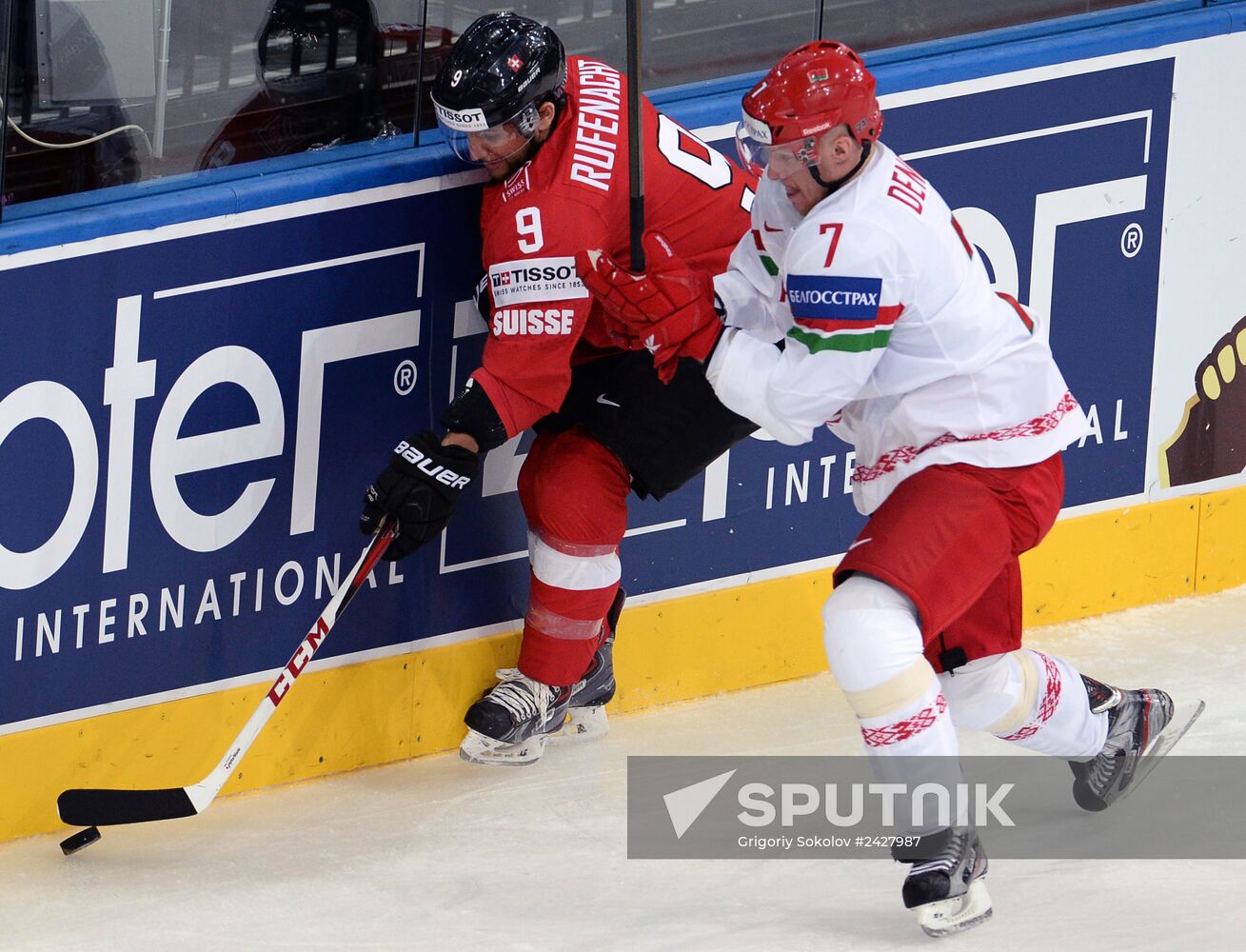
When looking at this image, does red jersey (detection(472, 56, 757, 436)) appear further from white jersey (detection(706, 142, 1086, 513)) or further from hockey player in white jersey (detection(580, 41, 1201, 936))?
white jersey (detection(706, 142, 1086, 513))

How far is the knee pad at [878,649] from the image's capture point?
3066 millimetres

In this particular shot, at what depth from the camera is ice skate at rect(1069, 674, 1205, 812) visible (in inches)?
141

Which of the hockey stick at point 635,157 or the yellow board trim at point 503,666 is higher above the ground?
the hockey stick at point 635,157

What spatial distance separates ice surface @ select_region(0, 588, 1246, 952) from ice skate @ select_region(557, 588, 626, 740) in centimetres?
5

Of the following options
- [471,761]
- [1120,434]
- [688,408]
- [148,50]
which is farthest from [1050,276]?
[148,50]

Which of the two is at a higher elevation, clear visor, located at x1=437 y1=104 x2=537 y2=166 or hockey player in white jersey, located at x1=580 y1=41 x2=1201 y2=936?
clear visor, located at x1=437 y1=104 x2=537 y2=166

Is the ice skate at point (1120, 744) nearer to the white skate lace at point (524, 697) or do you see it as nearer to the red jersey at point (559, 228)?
the white skate lace at point (524, 697)

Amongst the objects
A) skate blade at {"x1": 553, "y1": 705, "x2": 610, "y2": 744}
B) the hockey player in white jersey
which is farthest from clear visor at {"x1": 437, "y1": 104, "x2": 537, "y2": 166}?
skate blade at {"x1": 553, "y1": 705, "x2": 610, "y2": 744}

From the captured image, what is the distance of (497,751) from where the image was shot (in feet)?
12.6

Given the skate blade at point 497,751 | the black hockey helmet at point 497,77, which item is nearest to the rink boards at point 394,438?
the skate blade at point 497,751

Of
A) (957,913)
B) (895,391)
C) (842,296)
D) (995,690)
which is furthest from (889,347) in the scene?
(957,913)

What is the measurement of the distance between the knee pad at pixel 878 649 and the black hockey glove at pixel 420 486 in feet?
2.39

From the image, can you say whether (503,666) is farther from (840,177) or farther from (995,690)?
(840,177)

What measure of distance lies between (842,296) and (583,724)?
1.31 metres
